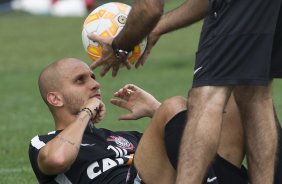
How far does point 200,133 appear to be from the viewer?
16.1 feet

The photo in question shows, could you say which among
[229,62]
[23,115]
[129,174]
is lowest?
[23,115]

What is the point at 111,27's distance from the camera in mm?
6297

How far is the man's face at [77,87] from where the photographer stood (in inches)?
230

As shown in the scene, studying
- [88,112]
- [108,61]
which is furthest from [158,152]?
[108,61]

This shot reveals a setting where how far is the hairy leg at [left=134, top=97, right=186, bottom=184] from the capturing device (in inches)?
201

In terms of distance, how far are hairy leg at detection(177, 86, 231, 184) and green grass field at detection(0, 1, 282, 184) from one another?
2457 mm

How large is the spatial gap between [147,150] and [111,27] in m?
1.41

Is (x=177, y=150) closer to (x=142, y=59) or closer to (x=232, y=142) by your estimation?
(x=232, y=142)

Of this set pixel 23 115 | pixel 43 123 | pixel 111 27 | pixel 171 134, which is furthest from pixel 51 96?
pixel 23 115

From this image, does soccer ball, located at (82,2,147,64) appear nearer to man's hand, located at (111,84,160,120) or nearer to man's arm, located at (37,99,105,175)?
man's hand, located at (111,84,160,120)

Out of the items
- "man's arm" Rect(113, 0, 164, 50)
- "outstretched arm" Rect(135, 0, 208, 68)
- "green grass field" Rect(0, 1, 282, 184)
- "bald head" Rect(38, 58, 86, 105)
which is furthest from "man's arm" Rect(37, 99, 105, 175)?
"green grass field" Rect(0, 1, 282, 184)

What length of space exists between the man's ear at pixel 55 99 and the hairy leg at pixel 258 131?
3.86 ft

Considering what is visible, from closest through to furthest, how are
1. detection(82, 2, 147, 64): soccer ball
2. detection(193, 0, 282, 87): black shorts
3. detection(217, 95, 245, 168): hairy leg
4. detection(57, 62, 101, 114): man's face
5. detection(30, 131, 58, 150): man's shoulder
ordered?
detection(193, 0, 282, 87): black shorts, detection(217, 95, 245, 168): hairy leg, detection(30, 131, 58, 150): man's shoulder, detection(57, 62, 101, 114): man's face, detection(82, 2, 147, 64): soccer ball

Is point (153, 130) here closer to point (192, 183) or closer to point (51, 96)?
point (192, 183)
